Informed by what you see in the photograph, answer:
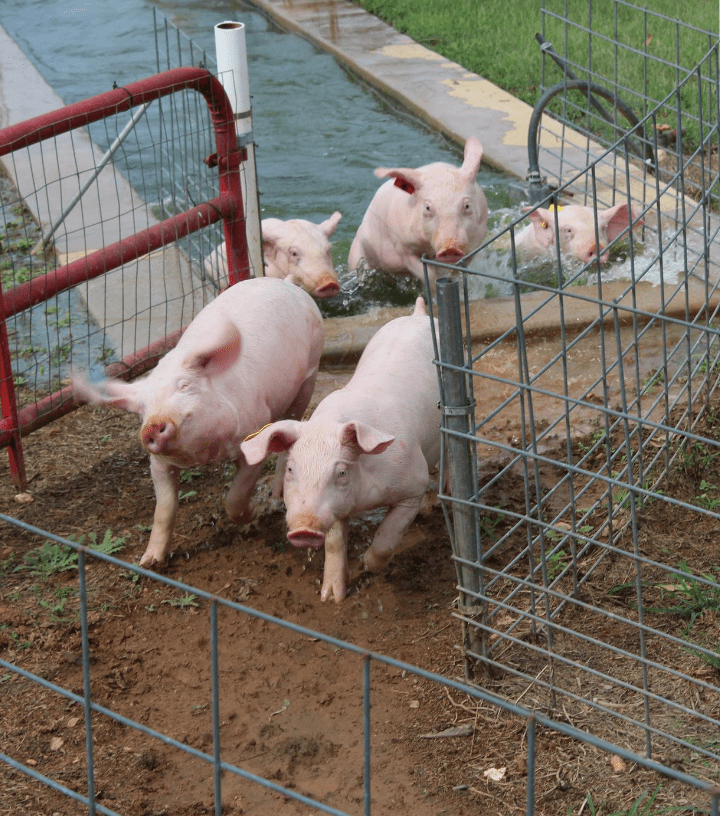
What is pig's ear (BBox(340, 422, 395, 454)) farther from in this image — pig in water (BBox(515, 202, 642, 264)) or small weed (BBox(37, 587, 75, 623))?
pig in water (BBox(515, 202, 642, 264))

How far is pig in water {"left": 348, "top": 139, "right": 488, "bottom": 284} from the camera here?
589cm

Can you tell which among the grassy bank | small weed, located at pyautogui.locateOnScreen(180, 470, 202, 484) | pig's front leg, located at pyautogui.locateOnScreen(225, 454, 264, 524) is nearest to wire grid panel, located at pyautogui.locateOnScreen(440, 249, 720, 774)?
pig's front leg, located at pyautogui.locateOnScreen(225, 454, 264, 524)

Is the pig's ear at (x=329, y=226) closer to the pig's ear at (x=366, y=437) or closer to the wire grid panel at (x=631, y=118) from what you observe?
the wire grid panel at (x=631, y=118)

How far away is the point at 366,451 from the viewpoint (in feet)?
11.6

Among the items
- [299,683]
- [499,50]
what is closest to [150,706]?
[299,683]

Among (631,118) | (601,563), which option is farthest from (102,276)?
(601,563)

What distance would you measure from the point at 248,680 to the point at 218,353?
1.16 metres

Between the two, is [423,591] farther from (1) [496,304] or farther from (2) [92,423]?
(1) [496,304]

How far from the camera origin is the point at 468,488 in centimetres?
315

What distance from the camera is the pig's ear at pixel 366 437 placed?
353 centimetres

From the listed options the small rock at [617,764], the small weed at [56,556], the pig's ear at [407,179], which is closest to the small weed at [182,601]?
the small weed at [56,556]

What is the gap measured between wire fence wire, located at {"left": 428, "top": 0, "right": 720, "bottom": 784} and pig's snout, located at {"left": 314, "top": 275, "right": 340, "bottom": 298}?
781mm

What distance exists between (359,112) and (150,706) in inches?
289

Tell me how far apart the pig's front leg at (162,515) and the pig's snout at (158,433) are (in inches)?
11.9
